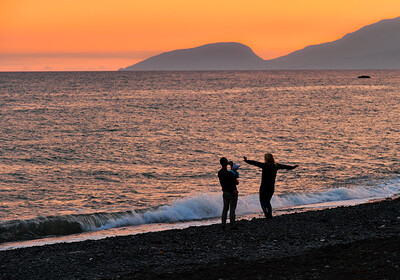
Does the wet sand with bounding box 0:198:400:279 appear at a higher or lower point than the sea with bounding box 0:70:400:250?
higher

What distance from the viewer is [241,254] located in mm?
11695

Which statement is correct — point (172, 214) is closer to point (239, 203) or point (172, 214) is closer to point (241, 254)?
point (239, 203)

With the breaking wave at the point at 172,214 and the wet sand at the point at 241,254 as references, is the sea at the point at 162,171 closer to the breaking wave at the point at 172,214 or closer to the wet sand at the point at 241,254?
the breaking wave at the point at 172,214

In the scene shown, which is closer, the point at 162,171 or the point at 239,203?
the point at 239,203

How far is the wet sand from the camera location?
10.0 metres

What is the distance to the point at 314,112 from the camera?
65.6m

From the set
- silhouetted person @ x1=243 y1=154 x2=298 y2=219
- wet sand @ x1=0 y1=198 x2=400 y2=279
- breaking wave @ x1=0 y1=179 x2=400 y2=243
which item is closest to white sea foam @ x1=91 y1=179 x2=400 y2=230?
breaking wave @ x1=0 y1=179 x2=400 y2=243

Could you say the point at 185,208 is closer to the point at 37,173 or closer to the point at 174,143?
the point at 37,173

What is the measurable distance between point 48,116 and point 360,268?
54.8 meters

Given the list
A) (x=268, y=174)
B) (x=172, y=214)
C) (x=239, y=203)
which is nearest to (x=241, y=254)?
(x=268, y=174)

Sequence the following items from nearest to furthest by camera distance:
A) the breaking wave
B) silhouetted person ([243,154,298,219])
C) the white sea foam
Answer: silhouetted person ([243,154,298,219]), the breaking wave, the white sea foam

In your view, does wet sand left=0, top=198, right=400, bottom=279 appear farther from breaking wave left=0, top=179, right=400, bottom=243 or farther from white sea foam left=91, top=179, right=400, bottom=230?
white sea foam left=91, top=179, right=400, bottom=230

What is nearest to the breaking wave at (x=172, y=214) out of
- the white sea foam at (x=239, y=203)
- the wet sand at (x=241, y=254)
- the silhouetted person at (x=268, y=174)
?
the white sea foam at (x=239, y=203)

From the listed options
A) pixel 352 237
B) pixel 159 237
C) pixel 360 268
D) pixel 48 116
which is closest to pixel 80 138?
pixel 48 116
